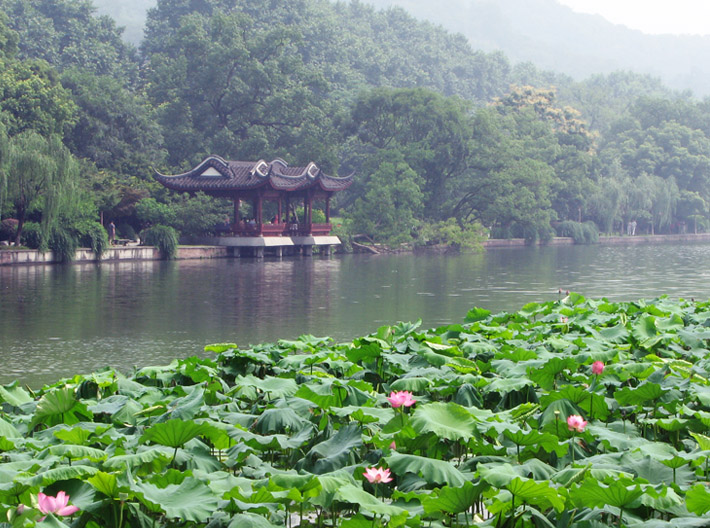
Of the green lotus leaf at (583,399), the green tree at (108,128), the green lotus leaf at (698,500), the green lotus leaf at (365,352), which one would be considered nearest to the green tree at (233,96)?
the green tree at (108,128)

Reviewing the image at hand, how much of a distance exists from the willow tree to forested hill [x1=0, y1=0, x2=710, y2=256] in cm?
4

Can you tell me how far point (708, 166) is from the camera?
1873 inches

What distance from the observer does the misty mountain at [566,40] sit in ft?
453

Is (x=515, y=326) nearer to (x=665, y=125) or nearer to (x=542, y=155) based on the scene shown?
(x=542, y=155)

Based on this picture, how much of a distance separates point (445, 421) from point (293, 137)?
3210cm

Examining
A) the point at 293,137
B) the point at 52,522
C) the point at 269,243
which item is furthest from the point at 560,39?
the point at 52,522

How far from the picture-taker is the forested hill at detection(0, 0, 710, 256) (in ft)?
82.3

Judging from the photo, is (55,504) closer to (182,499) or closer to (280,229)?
(182,499)

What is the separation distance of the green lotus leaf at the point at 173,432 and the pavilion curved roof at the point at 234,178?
2434 cm

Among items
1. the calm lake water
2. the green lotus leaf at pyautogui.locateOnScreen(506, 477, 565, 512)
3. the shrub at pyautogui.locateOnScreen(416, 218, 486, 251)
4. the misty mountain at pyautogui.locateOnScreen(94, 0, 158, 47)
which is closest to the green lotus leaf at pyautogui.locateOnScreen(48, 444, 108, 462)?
the green lotus leaf at pyautogui.locateOnScreen(506, 477, 565, 512)

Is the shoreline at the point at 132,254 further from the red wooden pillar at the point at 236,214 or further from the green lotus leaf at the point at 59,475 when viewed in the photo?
the green lotus leaf at the point at 59,475

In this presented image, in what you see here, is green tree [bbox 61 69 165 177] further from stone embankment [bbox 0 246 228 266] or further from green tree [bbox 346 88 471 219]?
green tree [bbox 346 88 471 219]

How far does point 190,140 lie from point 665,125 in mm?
30267

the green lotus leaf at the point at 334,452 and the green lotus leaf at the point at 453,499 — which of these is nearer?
the green lotus leaf at the point at 453,499
